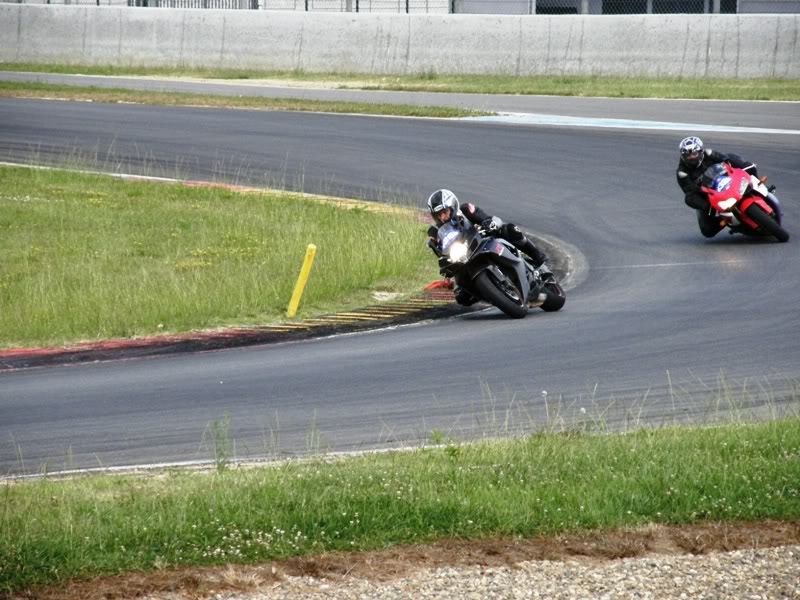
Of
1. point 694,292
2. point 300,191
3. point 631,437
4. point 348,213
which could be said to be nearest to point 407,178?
point 300,191

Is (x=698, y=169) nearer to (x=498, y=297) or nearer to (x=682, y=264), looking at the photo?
(x=682, y=264)

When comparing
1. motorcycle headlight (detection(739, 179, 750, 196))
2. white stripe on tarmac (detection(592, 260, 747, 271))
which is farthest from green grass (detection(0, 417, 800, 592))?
motorcycle headlight (detection(739, 179, 750, 196))

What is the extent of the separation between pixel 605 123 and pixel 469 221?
1433 cm

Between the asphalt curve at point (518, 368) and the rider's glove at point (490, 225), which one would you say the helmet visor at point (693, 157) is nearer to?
the asphalt curve at point (518, 368)

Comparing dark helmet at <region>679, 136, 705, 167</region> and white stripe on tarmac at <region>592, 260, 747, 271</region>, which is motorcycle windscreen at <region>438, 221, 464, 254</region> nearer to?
white stripe on tarmac at <region>592, 260, 747, 271</region>

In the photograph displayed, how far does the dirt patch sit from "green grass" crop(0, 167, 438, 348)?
6.64 meters

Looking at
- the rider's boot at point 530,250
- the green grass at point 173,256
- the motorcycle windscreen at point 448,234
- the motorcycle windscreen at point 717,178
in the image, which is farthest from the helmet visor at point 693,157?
the motorcycle windscreen at point 448,234

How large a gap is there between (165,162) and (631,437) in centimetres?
1678

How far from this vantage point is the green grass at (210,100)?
94.0 ft

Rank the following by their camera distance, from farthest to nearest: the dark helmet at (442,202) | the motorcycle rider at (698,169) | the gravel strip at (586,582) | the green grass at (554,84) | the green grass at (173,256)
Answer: the green grass at (554,84) < the motorcycle rider at (698,169) < the green grass at (173,256) < the dark helmet at (442,202) < the gravel strip at (586,582)

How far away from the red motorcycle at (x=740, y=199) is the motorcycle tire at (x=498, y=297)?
409 centimetres

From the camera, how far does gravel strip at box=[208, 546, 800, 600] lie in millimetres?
5914

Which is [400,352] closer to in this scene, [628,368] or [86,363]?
[628,368]

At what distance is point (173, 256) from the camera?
1639cm
